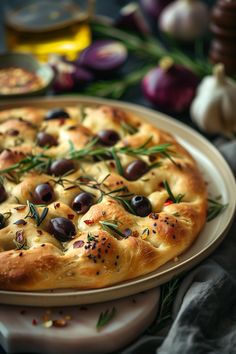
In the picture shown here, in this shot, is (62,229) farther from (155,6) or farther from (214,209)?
(155,6)

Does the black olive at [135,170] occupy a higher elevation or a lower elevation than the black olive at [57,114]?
higher

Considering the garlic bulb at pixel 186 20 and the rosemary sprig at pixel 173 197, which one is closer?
the rosemary sprig at pixel 173 197

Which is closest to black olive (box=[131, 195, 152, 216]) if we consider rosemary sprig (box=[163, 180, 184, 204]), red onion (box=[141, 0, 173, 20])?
rosemary sprig (box=[163, 180, 184, 204])

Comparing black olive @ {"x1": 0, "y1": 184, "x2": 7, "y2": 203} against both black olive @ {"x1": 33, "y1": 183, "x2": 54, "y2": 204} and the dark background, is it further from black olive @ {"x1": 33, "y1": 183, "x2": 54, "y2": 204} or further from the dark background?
the dark background

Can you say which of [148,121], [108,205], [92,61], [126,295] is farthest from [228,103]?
[126,295]

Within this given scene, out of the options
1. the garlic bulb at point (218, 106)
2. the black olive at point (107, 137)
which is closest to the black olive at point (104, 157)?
the black olive at point (107, 137)

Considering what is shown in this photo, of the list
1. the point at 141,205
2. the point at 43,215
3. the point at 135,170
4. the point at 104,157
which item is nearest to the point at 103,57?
the point at 104,157

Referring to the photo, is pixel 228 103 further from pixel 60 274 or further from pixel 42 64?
pixel 60 274

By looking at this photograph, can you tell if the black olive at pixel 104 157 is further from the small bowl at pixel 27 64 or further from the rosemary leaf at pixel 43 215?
the small bowl at pixel 27 64
